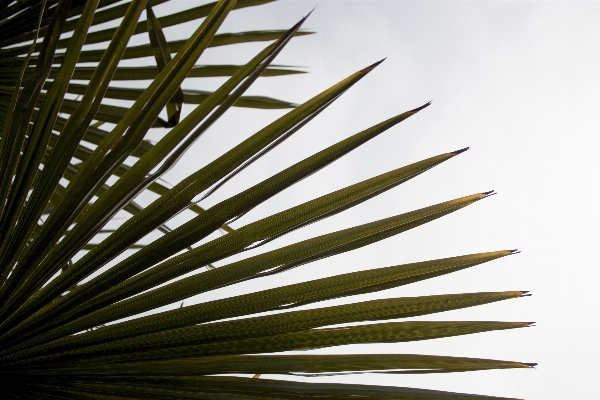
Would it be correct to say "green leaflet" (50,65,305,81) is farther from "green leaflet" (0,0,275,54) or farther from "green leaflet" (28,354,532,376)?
"green leaflet" (28,354,532,376)

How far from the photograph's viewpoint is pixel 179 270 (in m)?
1.03

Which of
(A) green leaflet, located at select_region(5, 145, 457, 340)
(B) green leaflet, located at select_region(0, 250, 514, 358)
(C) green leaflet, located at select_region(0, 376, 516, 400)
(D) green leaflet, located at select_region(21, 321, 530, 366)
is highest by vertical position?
(A) green leaflet, located at select_region(5, 145, 457, 340)

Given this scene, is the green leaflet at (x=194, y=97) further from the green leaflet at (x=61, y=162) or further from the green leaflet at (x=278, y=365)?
the green leaflet at (x=278, y=365)

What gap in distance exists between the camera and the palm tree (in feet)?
3.14

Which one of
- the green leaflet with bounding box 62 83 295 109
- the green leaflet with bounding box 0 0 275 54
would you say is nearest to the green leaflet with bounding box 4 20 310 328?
the green leaflet with bounding box 0 0 275 54

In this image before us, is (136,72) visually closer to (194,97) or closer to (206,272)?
(194,97)

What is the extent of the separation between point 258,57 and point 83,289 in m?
0.53

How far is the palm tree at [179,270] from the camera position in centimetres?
96

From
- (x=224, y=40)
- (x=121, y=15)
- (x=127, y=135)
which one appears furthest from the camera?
(x=224, y=40)

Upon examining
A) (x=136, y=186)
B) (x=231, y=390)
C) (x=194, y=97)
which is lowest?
(x=231, y=390)

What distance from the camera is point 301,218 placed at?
1.01m

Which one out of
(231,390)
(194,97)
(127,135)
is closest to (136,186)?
(127,135)

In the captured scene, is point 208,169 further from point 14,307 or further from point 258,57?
point 14,307

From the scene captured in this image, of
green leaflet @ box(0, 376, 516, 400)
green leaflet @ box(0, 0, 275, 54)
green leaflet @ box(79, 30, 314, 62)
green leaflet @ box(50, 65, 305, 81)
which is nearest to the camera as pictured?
green leaflet @ box(0, 376, 516, 400)
